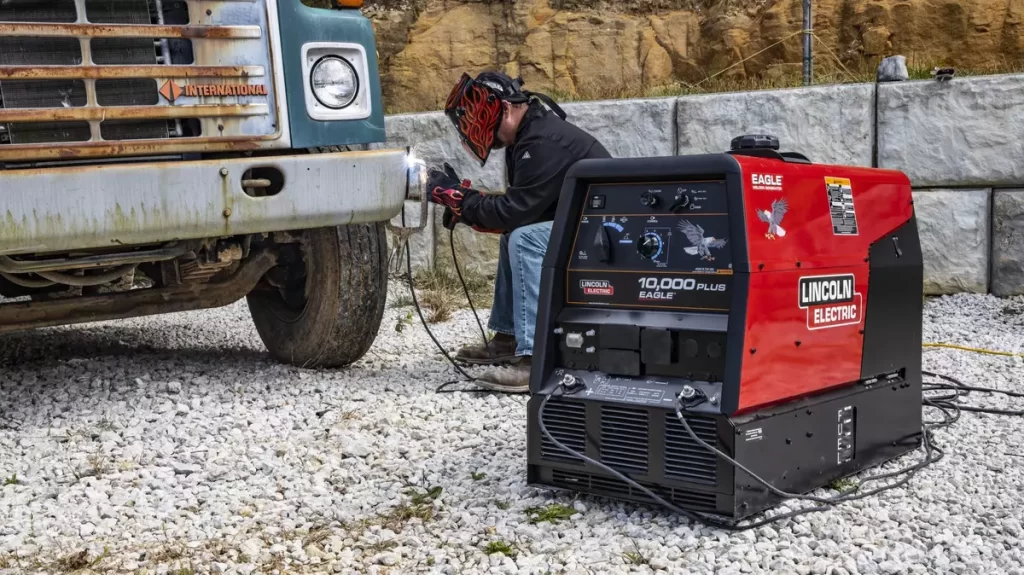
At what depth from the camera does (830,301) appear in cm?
295

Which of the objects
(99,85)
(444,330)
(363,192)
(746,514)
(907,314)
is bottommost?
(444,330)

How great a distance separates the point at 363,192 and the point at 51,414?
1.49m

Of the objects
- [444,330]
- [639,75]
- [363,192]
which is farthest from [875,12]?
[363,192]

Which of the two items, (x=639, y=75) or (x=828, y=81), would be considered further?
(x=639, y=75)

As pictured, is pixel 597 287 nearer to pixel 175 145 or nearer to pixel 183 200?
pixel 183 200

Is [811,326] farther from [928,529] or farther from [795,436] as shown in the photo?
[928,529]

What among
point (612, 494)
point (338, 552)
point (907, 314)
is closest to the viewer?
point (338, 552)

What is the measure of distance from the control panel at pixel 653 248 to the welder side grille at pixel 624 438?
30 centimetres

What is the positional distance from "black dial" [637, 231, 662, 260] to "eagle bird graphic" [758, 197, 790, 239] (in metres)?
0.30

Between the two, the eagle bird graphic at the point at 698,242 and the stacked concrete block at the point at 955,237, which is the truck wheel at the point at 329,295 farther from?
the stacked concrete block at the point at 955,237

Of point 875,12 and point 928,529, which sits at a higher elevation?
point 875,12

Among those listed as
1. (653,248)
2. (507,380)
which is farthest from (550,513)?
(507,380)

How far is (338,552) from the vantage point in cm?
272

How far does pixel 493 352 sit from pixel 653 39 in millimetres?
5995
